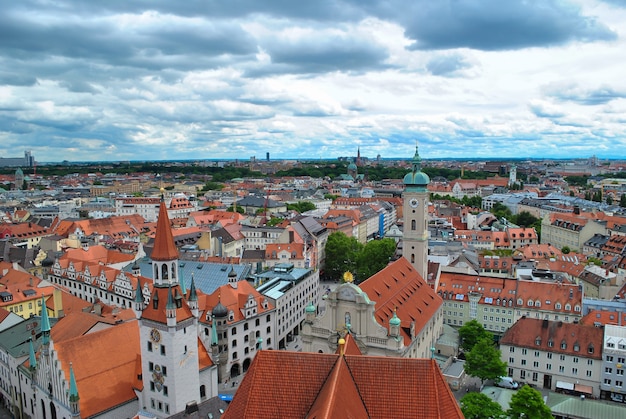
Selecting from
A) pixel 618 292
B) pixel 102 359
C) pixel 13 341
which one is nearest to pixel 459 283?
pixel 618 292

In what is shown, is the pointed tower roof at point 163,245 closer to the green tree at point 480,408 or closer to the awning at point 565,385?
the green tree at point 480,408

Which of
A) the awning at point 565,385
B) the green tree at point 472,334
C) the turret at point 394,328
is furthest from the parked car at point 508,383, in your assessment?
the turret at point 394,328

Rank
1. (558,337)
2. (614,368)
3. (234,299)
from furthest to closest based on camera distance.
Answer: (234,299), (558,337), (614,368)

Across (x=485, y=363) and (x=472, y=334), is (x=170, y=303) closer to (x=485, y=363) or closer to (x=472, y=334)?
(x=485, y=363)

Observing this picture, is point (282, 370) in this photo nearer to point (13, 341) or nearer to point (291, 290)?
point (13, 341)

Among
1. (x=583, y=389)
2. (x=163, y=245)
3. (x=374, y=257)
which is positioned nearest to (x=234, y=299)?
(x=163, y=245)

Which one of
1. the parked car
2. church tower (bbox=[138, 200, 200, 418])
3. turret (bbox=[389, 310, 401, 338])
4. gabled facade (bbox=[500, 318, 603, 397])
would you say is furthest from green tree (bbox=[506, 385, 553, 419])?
church tower (bbox=[138, 200, 200, 418])
